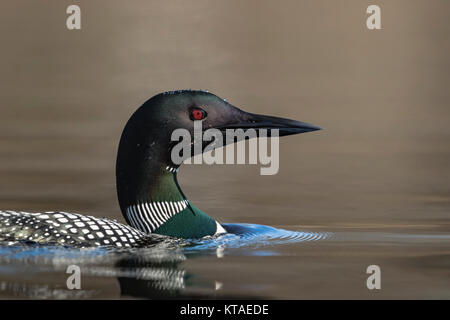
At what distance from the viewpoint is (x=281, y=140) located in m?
10.6

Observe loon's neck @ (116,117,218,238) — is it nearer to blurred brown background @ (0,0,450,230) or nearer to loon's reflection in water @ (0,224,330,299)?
loon's reflection in water @ (0,224,330,299)

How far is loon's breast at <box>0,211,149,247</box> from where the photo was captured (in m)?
4.86

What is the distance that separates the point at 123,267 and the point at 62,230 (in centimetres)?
48

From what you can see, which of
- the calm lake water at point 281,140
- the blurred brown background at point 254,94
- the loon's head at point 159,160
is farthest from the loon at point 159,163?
the blurred brown background at point 254,94

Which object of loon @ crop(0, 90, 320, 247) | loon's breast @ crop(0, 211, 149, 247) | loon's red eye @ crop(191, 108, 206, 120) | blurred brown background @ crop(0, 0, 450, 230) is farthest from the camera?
blurred brown background @ crop(0, 0, 450, 230)

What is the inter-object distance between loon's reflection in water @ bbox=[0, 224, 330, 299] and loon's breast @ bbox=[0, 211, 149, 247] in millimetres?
45

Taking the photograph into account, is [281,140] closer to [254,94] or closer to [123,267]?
[254,94]

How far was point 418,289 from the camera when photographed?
434 cm

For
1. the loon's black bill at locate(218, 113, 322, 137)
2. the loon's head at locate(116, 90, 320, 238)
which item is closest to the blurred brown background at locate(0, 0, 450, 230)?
the loon's black bill at locate(218, 113, 322, 137)

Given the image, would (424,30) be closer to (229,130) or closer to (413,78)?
(413,78)

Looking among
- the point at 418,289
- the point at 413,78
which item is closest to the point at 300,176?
the point at 418,289

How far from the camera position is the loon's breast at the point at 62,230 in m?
4.86

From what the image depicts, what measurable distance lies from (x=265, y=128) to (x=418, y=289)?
5.07 feet

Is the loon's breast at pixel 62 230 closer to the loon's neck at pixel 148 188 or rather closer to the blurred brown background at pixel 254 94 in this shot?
the loon's neck at pixel 148 188
